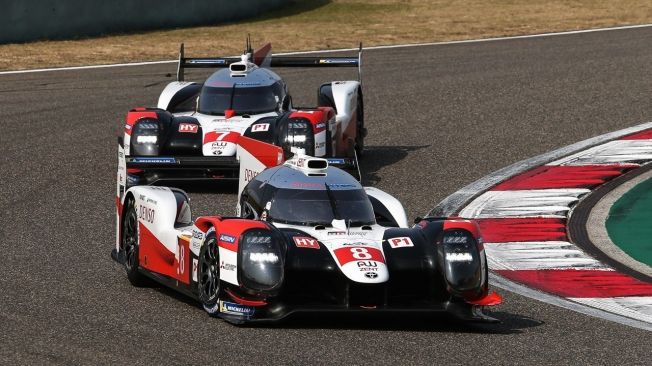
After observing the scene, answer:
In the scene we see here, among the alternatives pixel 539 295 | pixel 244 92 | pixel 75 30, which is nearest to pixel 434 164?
pixel 244 92

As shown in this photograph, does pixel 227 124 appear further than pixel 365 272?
Yes

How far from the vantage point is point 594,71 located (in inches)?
1001

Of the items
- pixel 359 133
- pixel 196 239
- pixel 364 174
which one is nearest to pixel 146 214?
pixel 196 239

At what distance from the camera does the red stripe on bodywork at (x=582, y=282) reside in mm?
11500

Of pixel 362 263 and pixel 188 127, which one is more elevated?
pixel 362 263

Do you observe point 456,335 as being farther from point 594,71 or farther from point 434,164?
point 594,71

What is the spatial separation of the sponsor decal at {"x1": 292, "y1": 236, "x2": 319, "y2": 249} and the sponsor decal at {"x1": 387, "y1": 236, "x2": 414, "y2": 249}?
0.53 meters

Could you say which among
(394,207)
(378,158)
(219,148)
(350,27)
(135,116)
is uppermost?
(394,207)

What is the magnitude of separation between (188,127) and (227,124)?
462mm

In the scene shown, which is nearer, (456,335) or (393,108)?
(456,335)

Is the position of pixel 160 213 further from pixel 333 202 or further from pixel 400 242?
pixel 400 242

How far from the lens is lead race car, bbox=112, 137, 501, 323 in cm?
972

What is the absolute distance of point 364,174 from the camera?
58.1 ft

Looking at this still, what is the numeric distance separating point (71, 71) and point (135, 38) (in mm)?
3529
